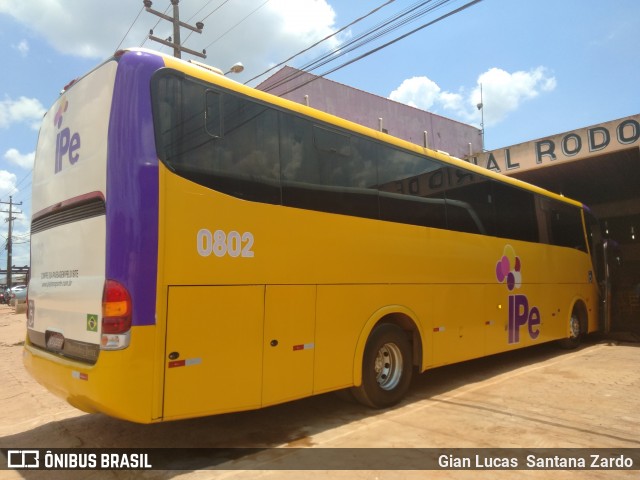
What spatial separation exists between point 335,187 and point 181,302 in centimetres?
223

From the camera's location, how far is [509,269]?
8.13 meters

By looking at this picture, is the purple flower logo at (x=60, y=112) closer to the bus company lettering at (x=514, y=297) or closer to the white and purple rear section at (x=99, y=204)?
the white and purple rear section at (x=99, y=204)

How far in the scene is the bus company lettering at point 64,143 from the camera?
4281mm

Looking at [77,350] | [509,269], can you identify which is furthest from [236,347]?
[509,269]

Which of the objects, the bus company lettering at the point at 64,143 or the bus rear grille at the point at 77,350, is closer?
the bus rear grille at the point at 77,350

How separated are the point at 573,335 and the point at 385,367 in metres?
6.86

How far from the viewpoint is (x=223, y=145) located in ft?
13.8

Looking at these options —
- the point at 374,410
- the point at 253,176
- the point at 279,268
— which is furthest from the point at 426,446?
the point at 253,176

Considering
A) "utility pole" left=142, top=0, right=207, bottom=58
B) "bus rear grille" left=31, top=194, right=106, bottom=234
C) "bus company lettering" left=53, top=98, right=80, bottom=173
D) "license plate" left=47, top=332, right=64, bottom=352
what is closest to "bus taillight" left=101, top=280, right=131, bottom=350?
"bus rear grille" left=31, top=194, right=106, bottom=234

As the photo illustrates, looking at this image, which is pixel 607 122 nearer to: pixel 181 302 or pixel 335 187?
pixel 335 187

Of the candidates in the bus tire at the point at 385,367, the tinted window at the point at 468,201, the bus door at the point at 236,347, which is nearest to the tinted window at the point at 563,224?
the tinted window at the point at 468,201

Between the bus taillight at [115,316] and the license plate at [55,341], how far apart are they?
925 mm

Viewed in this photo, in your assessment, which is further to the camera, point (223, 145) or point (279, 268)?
point (279, 268)

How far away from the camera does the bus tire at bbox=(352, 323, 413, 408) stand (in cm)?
538
